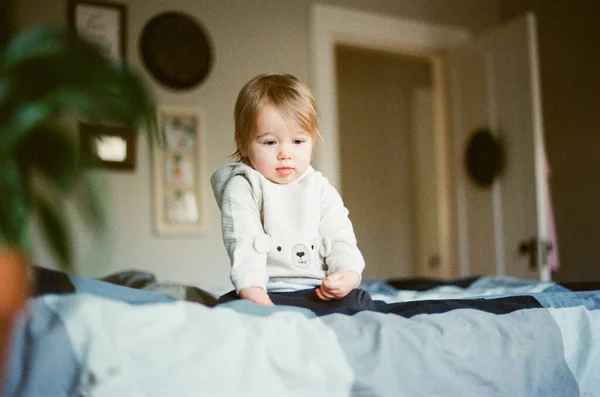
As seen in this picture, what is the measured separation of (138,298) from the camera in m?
0.93

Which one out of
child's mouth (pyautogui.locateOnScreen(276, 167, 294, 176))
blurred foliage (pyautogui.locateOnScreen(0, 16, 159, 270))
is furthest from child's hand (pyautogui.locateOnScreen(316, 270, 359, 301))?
blurred foliage (pyautogui.locateOnScreen(0, 16, 159, 270))

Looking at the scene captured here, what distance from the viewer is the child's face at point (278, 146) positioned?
3.72 feet

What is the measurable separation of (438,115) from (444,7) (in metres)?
0.69

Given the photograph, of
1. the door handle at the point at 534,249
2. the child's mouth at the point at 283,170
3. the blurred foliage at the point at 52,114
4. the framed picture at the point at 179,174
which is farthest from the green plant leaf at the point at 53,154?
the door handle at the point at 534,249

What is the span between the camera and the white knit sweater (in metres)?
1.11

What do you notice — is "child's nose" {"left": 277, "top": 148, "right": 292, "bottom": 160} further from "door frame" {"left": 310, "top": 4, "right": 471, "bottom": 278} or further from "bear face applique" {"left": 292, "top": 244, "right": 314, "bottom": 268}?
"door frame" {"left": 310, "top": 4, "right": 471, "bottom": 278}

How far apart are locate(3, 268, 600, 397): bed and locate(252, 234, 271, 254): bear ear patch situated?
18 centimetres

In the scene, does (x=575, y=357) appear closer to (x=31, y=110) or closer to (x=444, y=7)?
(x=31, y=110)

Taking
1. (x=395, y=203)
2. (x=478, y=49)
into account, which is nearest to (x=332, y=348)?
(x=478, y=49)

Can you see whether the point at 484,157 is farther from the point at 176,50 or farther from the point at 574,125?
the point at 176,50

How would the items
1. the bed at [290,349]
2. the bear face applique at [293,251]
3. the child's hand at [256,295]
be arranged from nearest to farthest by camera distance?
the bed at [290,349], the child's hand at [256,295], the bear face applique at [293,251]

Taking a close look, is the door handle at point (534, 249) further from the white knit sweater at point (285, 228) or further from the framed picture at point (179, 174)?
the white knit sweater at point (285, 228)

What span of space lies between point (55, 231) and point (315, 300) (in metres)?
0.65

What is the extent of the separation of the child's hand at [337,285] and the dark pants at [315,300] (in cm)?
1
